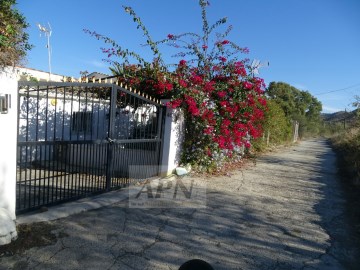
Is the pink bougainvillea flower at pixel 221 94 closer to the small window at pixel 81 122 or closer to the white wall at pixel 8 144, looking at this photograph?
the small window at pixel 81 122

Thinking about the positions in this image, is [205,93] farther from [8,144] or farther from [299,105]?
[299,105]

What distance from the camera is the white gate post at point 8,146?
360cm

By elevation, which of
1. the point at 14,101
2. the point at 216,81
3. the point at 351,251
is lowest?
the point at 351,251

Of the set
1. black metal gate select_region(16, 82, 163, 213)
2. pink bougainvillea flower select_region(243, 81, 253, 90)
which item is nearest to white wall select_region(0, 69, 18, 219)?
black metal gate select_region(16, 82, 163, 213)

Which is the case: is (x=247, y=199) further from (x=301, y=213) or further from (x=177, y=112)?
(x=177, y=112)

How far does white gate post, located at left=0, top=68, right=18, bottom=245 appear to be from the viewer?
360cm

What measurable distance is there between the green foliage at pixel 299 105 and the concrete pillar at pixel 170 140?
24.8m

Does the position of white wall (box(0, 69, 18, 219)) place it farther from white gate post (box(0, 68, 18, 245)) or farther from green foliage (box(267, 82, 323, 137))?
green foliage (box(267, 82, 323, 137))

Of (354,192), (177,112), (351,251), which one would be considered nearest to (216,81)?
(177,112)

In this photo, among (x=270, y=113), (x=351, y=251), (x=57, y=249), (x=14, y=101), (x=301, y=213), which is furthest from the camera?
(x=270, y=113)

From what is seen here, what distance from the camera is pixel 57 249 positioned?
139 inches

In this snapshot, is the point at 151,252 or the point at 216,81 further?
the point at 216,81

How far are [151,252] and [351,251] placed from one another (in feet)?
9.13

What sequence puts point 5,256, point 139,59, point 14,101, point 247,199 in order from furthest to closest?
point 139,59 < point 247,199 < point 14,101 < point 5,256
